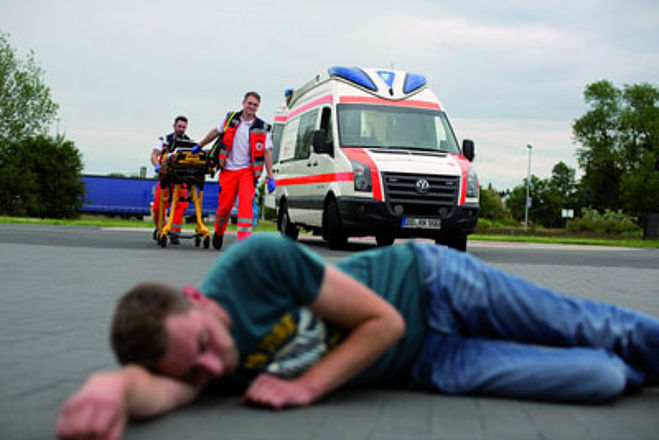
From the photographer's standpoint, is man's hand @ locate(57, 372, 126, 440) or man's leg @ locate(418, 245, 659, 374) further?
man's leg @ locate(418, 245, 659, 374)

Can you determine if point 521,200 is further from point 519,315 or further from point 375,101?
point 519,315

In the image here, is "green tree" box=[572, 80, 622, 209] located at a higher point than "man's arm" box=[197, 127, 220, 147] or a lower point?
higher

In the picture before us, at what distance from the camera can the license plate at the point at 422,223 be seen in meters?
12.5

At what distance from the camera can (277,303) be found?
276 cm

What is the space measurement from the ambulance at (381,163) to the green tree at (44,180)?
33991 mm

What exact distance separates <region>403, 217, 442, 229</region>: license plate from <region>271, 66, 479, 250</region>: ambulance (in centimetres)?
2

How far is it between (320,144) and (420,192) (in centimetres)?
191

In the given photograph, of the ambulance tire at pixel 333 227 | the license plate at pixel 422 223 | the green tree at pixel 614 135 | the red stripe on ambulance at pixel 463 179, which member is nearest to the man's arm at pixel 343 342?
the license plate at pixel 422 223

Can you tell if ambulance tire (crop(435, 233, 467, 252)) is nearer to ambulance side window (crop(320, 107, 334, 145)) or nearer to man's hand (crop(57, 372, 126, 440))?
ambulance side window (crop(320, 107, 334, 145))

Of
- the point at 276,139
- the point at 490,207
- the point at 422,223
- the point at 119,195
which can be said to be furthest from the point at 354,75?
the point at 490,207

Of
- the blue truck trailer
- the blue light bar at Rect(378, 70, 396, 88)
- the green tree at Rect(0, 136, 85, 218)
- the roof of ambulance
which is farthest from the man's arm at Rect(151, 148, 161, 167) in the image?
the blue truck trailer

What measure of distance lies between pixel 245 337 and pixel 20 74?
52472 millimetres

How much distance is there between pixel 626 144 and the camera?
77.5 metres

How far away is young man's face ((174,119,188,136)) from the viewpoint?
13.2 m
